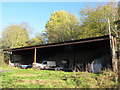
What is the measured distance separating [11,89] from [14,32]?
33.0 m

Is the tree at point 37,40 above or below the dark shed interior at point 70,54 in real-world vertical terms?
above

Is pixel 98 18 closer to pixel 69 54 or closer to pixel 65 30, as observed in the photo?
pixel 69 54

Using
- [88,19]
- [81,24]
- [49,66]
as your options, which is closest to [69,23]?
[81,24]

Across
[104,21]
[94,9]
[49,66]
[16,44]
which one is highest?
[94,9]

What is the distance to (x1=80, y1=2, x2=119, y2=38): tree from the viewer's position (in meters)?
22.5

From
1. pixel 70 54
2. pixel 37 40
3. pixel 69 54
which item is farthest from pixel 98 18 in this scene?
pixel 37 40

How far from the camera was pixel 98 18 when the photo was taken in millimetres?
23594

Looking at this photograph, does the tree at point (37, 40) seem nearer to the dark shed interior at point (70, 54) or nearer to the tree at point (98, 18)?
the dark shed interior at point (70, 54)

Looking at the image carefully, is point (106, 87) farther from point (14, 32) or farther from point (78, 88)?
point (14, 32)

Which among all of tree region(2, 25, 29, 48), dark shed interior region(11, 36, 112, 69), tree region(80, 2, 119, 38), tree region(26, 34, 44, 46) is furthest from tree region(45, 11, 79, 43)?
tree region(2, 25, 29, 48)

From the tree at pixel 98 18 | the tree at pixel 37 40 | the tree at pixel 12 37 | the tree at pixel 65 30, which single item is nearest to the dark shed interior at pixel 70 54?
the tree at pixel 98 18

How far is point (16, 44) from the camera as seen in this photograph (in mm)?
37312

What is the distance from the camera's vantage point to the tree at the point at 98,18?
22456 millimetres

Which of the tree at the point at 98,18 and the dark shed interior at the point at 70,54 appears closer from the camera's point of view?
the dark shed interior at the point at 70,54
